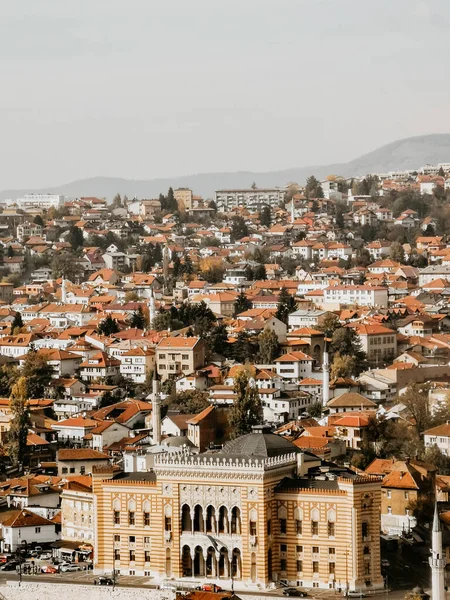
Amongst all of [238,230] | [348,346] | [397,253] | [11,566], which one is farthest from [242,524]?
[238,230]

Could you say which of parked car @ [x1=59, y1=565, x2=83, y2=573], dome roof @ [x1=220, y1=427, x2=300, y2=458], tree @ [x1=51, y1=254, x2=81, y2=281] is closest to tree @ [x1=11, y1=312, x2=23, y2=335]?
tree @ [x1=51, y1=254, x2=81, y2=281]

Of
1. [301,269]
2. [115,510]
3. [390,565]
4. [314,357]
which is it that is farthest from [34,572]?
[301,269]

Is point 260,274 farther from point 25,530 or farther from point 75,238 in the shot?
point 25,530

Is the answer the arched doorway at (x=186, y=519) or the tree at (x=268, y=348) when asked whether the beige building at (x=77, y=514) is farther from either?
the tree at (x=268, y=348)

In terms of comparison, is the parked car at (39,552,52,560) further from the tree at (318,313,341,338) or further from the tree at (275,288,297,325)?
the tree at (275,288,297,325)

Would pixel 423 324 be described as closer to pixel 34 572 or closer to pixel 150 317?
pixel 150 317

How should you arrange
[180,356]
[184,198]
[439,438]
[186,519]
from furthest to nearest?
[184,198], [180,356], [439,438], [186,519]

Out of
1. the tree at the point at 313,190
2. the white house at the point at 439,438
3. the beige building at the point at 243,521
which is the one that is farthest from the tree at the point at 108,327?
the tree at the point at 313,190

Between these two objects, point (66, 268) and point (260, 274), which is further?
point (66, 268)
